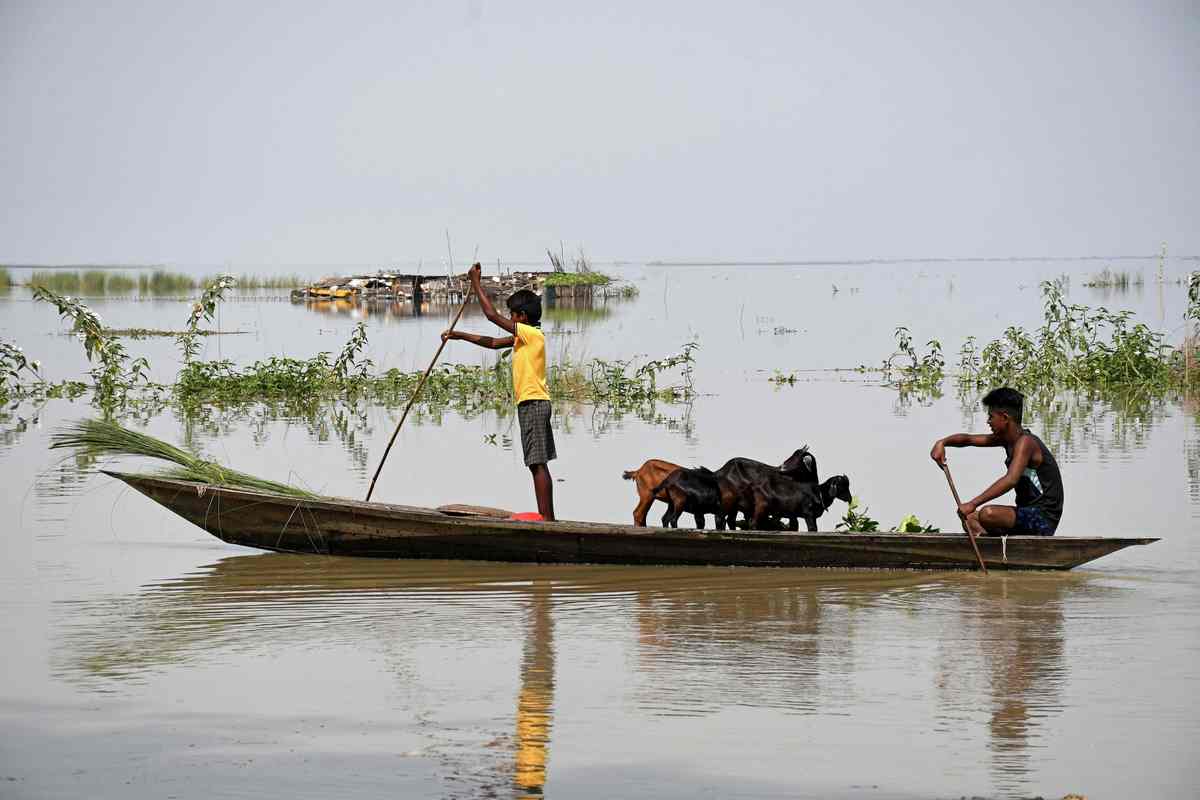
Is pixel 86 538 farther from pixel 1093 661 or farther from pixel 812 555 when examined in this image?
pixel 1093 661

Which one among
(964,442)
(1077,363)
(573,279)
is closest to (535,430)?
(964,442)

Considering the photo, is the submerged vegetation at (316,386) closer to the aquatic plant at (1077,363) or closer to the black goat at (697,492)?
the aquatic plant at (1077,363)

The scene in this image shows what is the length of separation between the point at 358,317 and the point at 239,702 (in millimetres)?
27591

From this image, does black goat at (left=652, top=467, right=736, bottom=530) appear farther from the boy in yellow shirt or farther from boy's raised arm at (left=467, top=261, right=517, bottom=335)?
boy's raised arm at (left=467, top=261, right=517, bottom=335)

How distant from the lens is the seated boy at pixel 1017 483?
7.58 meters

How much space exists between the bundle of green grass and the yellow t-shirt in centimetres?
132

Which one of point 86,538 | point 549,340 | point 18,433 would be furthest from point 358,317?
point 86,538

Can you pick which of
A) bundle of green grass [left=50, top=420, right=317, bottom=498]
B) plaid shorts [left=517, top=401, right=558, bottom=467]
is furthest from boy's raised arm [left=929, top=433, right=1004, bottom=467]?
bundle of green grass [left=50, top=420, right=317, bottom=498]

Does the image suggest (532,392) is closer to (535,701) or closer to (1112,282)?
(535,701)

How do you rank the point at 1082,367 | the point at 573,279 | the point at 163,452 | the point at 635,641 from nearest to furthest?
the point at 635,641 → the point at 163,452 → the point at 1082,367 → the point at 573,279

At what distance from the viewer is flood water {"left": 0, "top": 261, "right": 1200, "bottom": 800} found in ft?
15.5

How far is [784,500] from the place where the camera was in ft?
25.7

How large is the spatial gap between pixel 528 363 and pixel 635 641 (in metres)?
2.09

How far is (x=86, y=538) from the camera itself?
29.4 feet
